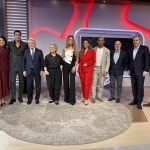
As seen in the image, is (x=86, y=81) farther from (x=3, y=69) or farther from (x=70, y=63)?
(x=3, y=69)

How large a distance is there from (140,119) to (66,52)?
1839 mm

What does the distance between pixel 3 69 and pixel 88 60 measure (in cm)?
162

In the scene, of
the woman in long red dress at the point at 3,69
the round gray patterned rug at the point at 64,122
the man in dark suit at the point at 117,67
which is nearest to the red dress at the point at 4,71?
the woman in long red dress at the point at 3,69

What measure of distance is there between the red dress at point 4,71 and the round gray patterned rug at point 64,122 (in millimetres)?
335

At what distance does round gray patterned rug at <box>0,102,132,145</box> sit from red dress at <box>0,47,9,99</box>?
1.10 ft

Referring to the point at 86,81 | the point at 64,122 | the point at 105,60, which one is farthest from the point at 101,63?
the point at 64,122

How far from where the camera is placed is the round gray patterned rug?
379 cm

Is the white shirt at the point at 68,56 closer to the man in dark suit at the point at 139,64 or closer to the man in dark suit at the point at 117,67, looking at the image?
the man in dark suit at the point at 117,67

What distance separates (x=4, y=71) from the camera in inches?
197

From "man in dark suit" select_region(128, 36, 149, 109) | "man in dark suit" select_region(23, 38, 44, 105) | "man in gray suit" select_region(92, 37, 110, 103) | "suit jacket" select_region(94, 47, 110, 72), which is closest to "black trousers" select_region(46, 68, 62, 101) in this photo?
"man in dark suit" select_region(23, 38, 44, 105)

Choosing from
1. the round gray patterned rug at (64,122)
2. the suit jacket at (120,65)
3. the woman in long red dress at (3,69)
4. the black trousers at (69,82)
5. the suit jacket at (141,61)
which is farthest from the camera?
the suit jacket at (120,65)

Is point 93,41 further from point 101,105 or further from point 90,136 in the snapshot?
point 90,136

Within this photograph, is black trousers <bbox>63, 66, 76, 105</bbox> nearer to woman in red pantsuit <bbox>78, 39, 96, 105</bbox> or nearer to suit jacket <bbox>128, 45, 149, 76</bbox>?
woman in red pantsuit <bbox>78, 39, 96, 105</bbox>

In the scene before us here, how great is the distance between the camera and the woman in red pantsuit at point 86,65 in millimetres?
5105
